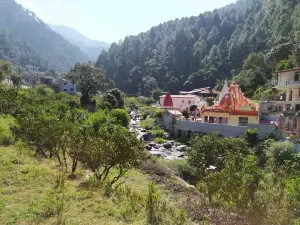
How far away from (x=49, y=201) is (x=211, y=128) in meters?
25.5

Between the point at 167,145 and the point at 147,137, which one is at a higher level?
the point at 147,137

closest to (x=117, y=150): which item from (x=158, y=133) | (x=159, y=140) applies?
(x=159, y=140)

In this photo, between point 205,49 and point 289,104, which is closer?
point 289,104

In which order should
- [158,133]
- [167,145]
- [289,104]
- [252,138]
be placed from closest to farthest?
[252,138], [289,104], [167,145], [158,133]

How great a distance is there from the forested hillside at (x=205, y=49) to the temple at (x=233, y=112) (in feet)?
61.7

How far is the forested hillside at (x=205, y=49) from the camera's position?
6669 cm

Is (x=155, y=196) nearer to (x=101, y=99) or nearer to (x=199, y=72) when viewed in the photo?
(x=101, y=99)

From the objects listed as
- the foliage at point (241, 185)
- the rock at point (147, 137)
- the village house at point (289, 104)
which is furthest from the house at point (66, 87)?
the foliage at point (241, 185)

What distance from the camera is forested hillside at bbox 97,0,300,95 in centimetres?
6669

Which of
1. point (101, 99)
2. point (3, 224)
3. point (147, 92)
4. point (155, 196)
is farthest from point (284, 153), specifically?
point (147, 92)

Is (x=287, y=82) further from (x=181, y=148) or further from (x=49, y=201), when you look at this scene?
(x=49, y=201)

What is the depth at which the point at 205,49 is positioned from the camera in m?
109

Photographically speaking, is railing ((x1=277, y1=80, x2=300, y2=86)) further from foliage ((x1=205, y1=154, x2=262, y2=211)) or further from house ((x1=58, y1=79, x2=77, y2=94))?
house ((x1=58, y1=79, x2=77, y2=94))

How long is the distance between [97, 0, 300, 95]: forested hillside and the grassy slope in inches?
1780
